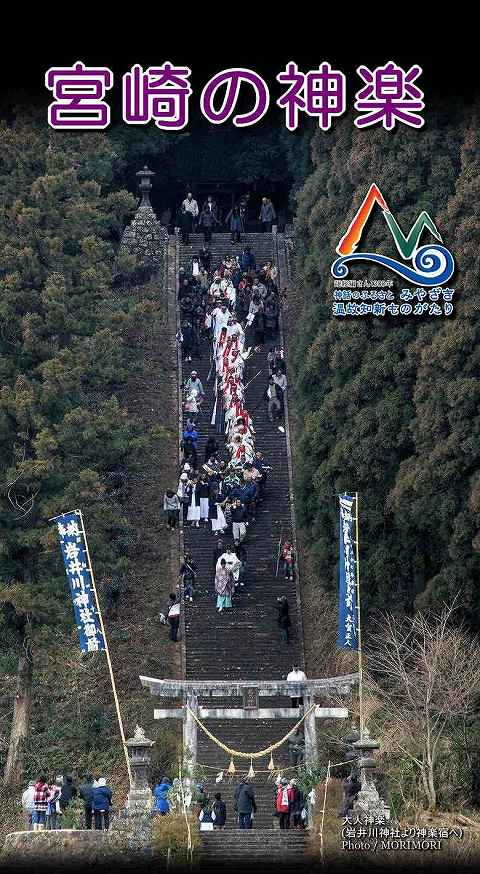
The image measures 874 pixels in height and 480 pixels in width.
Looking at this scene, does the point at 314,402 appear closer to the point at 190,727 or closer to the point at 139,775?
the point at 190,727

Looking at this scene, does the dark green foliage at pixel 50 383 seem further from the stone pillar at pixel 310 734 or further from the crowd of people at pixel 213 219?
the crowd of people at pixel 213 219

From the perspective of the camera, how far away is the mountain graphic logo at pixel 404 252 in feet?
207

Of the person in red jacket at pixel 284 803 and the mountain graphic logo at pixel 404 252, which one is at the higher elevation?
the mountain graphic logo at pixel 404 252

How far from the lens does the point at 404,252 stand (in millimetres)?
64812

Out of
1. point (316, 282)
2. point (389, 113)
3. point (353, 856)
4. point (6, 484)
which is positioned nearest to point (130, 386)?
point (316, 282)

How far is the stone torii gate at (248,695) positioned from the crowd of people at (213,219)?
22.0 m

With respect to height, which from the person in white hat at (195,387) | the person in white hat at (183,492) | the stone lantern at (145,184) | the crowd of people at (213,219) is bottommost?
the person in white hat at (183,492)

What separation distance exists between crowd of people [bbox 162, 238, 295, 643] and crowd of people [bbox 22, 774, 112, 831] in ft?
36.1

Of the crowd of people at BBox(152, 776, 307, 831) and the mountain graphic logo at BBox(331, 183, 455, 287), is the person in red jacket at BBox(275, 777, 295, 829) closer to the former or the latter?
the crowd of people at BBox(152, 776, 307, 831)

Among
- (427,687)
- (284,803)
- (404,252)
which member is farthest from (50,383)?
(284,803)

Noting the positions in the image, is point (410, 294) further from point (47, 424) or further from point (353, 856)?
point (353, 856)

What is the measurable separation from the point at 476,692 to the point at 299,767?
364 centimetres

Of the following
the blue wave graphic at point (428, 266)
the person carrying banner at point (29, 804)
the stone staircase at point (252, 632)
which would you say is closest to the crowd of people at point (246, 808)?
the stone staircase at point (252, 632)

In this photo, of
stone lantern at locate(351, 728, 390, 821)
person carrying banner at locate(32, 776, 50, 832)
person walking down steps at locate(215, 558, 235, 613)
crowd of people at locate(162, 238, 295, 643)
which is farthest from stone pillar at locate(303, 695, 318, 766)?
person carrying banner at locate(32, 776, 50, 832)
